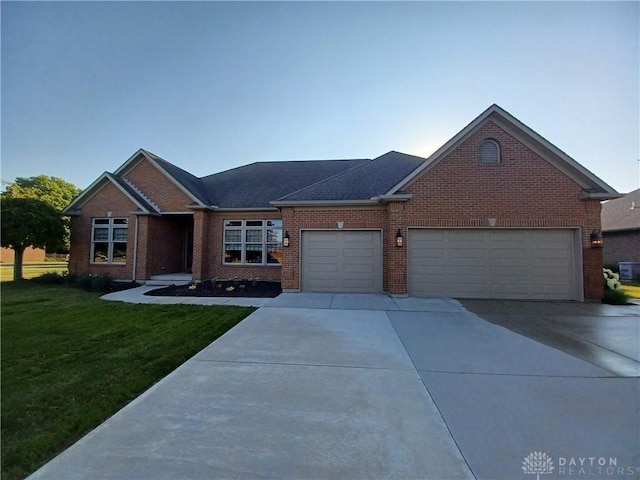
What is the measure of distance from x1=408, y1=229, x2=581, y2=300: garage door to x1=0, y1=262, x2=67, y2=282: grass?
54.6 ft

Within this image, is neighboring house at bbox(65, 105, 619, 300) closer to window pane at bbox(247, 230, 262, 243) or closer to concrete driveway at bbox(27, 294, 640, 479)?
window pane at bbox(247, 230, 262, 243)

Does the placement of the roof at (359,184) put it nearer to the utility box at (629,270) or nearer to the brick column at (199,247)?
the brick column at (199,247)

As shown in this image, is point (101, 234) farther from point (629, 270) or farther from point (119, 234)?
point (629, 270)

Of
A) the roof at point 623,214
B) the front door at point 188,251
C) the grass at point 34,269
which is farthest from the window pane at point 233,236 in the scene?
the roof at point 623,214

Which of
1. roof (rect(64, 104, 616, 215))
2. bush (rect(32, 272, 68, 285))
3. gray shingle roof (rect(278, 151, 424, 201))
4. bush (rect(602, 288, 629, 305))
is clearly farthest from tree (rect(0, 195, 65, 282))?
bush (rect(602, 288, 629, 305))

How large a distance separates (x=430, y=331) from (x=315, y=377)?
3.29m

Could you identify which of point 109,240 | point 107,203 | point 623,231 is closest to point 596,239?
point 623,231

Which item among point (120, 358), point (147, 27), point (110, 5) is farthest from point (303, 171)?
point (120, 358)

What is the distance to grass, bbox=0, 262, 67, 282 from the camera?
12508 millimetres

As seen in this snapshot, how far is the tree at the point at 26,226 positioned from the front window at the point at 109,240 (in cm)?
144

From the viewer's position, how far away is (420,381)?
3.81 m

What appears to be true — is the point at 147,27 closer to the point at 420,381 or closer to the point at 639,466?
the point at 420,381

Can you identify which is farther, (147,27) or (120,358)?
(147,27)

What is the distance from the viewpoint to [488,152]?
991 centimetres
